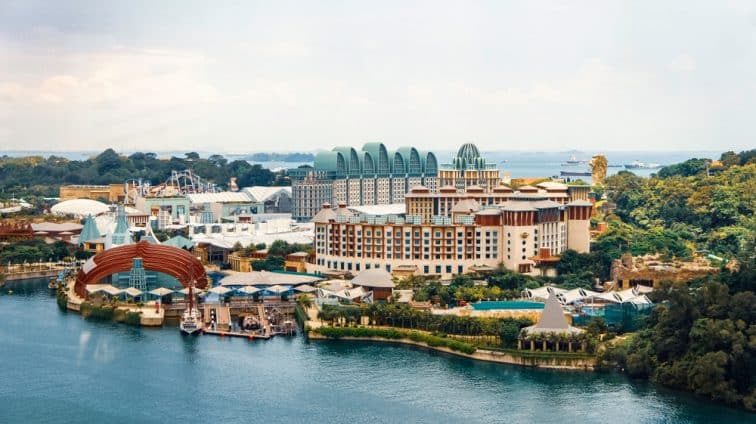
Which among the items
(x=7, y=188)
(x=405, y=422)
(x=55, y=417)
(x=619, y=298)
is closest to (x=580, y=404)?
(x=405, y=422)

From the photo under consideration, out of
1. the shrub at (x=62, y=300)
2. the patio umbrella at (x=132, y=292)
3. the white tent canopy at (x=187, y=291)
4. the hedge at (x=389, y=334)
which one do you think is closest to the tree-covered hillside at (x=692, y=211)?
the hedge at (x=389, y=334)

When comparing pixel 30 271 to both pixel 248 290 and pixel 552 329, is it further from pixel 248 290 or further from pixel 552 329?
pixel 552 329

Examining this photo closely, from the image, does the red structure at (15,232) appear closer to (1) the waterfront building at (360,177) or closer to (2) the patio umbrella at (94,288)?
(1) the waterfront building at (360,177)

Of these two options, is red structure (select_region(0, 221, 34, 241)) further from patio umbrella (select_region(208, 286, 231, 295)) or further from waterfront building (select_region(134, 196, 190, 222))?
patio umbrella (select_region(208, 286, 231, 295))

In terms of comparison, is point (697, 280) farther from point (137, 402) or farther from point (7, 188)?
Answer: point (7, 188)

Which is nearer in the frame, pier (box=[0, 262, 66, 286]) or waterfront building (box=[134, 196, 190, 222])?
pier (box=[0, 262, 66, 286])

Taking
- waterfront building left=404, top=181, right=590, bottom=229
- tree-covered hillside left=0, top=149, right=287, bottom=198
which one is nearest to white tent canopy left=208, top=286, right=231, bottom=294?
waterfront building left=404, top=181, right=590, bottom=229
